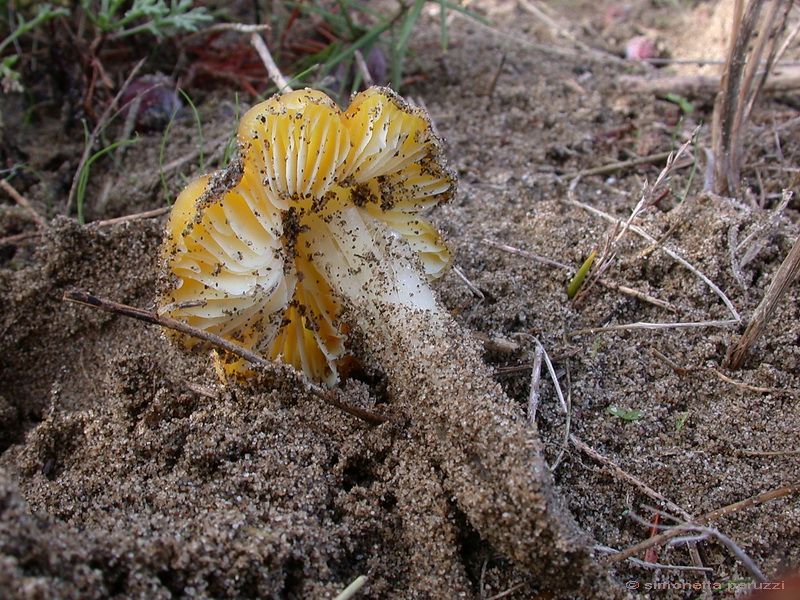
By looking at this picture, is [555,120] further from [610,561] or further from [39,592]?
[39,592]

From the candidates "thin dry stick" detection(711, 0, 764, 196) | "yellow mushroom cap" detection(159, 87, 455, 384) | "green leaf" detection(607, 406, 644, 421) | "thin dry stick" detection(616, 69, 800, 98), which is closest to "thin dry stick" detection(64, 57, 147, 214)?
"yellow mushroom cap" detection(159, 87, 455, 384)

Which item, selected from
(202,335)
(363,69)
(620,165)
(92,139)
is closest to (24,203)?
(92,139)

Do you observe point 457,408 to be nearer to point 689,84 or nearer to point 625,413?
point 625,413

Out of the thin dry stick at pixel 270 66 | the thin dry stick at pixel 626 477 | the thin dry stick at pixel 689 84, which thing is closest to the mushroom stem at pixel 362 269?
the thin dry stick at pixel 626 477

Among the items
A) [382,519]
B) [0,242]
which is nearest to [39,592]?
[382,519]

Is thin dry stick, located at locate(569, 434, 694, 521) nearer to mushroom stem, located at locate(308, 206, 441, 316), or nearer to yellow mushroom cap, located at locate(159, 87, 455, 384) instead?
mushroom stem, located at locate(308, 206, 441, 316)
